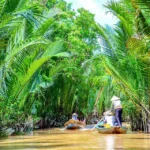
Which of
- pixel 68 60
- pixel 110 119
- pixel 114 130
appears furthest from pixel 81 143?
pixel 68 60

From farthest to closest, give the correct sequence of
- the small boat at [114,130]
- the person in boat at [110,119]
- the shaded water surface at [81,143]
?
1. the person in boat at [110,119]
2. the small boat at [114,130]
3. the shaded water surface at [81,143]

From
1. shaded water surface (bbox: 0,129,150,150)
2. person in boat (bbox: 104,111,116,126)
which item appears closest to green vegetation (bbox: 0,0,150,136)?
person in boat (bbox: 104,111,116,126)

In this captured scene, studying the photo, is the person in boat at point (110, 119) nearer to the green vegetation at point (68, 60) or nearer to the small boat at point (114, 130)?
the green vegetation at point (68, 60)

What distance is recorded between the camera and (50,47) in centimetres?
1490

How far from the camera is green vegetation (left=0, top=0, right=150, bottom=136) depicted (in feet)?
33.8

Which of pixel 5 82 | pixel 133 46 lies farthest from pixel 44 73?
pixel 133 46

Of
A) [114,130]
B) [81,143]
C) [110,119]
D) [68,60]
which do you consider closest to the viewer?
[81,143]

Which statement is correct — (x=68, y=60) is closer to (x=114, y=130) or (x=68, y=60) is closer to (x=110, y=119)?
(x=110, y=119)

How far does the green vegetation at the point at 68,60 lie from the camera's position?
10.3 meters

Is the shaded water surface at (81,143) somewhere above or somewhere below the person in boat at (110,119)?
below

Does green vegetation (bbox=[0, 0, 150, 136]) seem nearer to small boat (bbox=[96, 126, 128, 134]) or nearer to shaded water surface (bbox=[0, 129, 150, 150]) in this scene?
small boat (bbox=[96, 126, 128, 134])

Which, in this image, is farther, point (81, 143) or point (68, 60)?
point (68, 60)

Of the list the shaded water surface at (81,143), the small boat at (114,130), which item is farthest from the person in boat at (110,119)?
the shaded water surface at (81,143)

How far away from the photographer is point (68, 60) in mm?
22266
